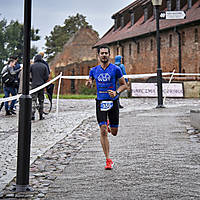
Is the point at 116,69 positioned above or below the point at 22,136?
above

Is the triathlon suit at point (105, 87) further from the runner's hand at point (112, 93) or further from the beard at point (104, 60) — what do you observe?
the runner's hand at point (112, 93)

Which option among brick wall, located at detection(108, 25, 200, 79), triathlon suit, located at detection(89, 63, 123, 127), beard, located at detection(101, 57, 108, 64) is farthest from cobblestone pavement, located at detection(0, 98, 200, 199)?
brick wall, located at detection(108, 25, 200, 79)

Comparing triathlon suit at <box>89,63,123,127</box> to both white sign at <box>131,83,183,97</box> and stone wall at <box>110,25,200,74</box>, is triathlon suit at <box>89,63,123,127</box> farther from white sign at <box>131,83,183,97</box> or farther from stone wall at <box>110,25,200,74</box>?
stone wall at <box>110,25,200,74</box>

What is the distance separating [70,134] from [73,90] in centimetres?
5110

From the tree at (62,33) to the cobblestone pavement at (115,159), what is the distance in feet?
286

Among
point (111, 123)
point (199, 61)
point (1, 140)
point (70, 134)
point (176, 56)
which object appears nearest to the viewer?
point (111, 123)

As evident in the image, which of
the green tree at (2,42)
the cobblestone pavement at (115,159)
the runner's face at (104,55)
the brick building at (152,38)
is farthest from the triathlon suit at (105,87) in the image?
the green tree at (2,42)

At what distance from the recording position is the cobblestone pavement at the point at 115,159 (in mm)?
5781

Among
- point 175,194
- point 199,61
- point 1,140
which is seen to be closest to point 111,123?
point 175,194

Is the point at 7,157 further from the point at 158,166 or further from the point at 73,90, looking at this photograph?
the point at 73,90

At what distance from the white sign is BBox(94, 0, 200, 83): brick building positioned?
18.2ft

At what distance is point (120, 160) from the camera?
7.90 metres

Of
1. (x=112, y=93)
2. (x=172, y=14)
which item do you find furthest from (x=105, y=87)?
(x=172, y=14)

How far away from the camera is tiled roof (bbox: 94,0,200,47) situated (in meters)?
44.1
